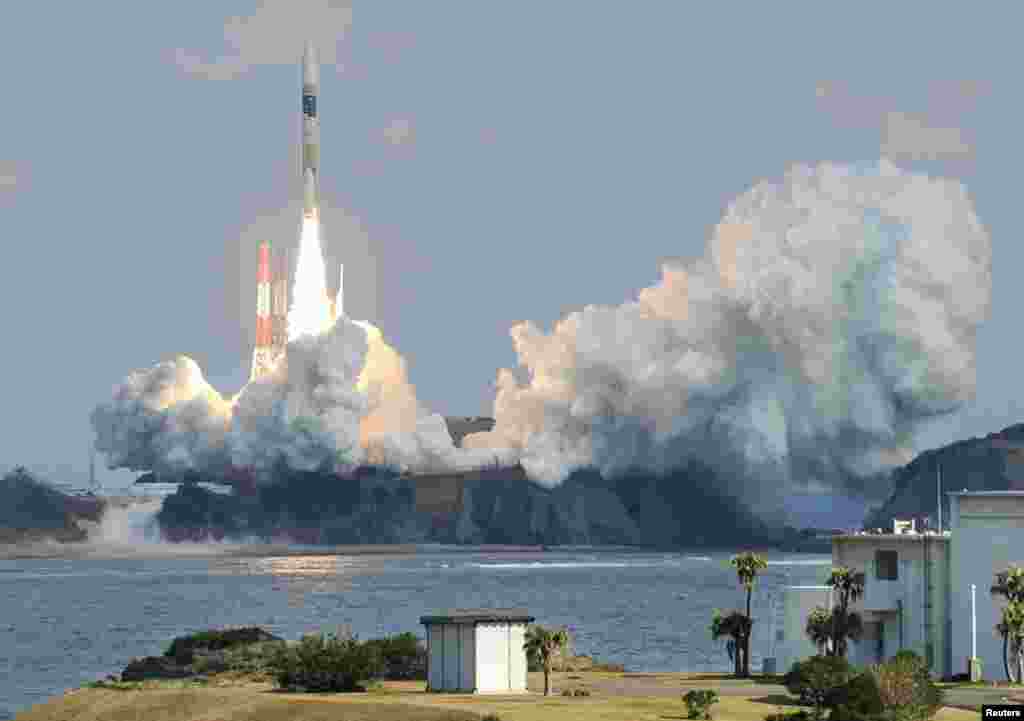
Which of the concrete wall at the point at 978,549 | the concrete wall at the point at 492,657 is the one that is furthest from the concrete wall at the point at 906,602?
the concrete wall at the point at 492,657

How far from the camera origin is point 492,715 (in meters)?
63.7

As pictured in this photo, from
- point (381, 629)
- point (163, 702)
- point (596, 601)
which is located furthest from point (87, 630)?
point (163, 702)

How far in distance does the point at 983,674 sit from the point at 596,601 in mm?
119206

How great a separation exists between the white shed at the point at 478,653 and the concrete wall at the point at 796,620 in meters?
13.2

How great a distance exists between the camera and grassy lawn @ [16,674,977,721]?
A: 214 ft

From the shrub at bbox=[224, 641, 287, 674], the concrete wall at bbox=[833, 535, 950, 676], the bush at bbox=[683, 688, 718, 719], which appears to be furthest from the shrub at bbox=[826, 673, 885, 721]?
the shrub at bbox=[224, 641, 287, 674]

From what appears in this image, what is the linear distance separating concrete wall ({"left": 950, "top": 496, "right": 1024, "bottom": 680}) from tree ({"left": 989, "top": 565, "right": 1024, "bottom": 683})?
2810 millimetres

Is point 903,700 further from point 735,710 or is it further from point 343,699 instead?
point 343,699

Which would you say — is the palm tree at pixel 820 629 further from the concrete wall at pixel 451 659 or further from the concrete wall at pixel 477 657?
the concrete wall at pixel 451 659

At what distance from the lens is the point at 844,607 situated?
83.2 metres

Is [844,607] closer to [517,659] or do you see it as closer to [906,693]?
[517,659]

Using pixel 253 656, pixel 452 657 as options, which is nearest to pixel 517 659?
pixel 452 657

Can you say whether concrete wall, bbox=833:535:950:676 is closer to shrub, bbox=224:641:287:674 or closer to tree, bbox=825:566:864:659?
tree, bbox=825:566:864:659

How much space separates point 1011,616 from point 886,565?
9.93 metres
